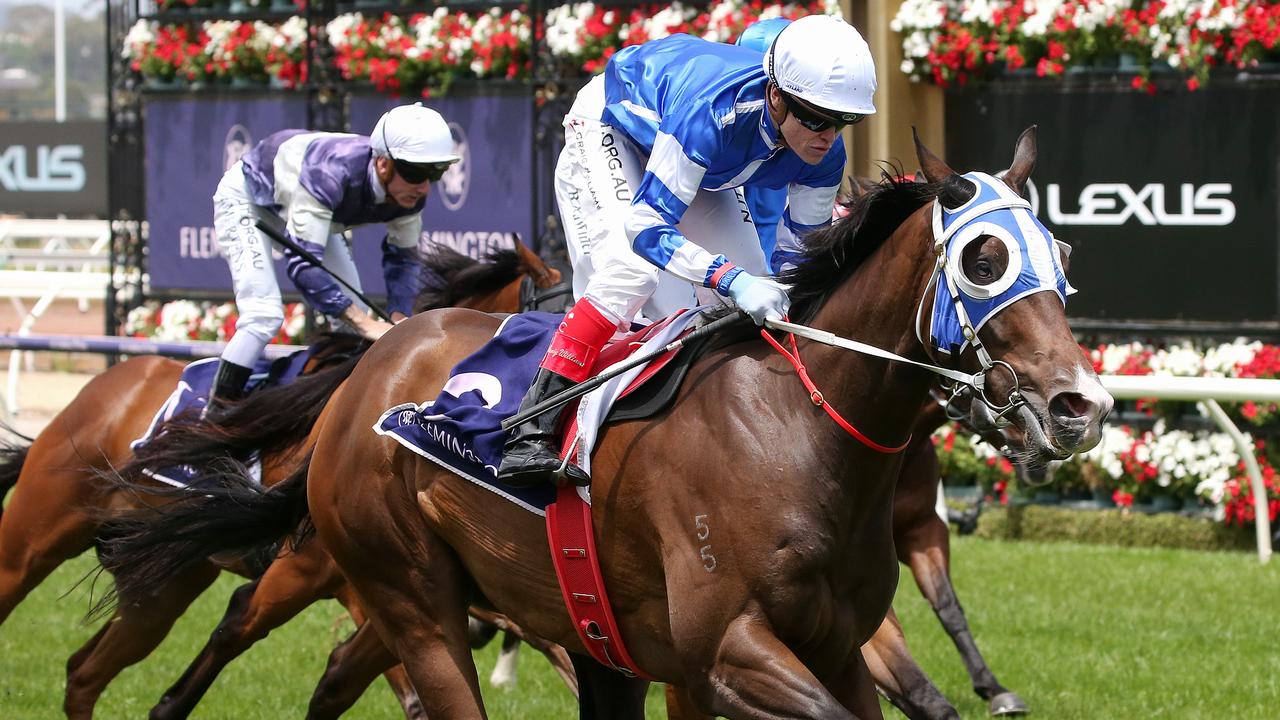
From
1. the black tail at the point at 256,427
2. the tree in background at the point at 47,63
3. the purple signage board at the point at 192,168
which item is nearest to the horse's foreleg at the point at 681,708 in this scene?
the black tail at the point at 256,427

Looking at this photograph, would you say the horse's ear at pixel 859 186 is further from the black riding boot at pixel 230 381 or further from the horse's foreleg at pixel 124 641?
the horse's foreleg at pixel 124 641

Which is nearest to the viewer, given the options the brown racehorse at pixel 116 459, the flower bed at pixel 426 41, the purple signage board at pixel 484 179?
the brown racehorse at pixel 116 459

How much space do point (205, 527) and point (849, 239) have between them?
202 cm

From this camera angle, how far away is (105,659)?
520cm

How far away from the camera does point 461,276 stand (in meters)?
5.92

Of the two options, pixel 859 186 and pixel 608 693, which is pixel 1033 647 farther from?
pixel 859 186

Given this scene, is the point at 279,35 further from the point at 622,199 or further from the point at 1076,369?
the point at 1076,369

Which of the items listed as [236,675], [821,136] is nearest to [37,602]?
[236,675]

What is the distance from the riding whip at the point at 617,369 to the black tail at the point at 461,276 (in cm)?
221

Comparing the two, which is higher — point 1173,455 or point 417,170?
point 417,170

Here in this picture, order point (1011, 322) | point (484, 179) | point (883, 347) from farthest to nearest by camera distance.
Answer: point (484, 179) < point (883, 347) < point (1011, 322)

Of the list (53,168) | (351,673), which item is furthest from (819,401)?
(53,168)

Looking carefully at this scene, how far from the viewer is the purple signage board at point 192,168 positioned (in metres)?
11.6

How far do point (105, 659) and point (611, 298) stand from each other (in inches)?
92.3
